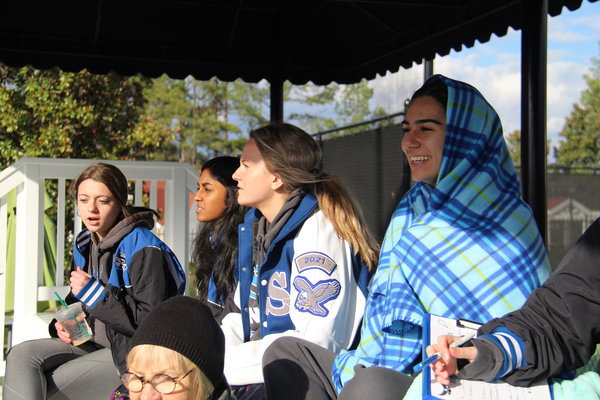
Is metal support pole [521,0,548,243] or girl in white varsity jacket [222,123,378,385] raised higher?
metal support pole [521,0,548,243]

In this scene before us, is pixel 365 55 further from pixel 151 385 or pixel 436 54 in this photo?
pixel 151 385

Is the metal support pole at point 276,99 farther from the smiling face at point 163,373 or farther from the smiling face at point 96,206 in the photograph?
the smiling face at point 163,373

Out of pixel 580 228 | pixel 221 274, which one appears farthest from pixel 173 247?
pixel 580 228

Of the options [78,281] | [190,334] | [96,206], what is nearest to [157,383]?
[190,334]

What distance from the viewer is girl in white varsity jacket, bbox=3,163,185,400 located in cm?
296

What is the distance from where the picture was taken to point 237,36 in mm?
5500

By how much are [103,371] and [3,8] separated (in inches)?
113

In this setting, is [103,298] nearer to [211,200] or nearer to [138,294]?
[138,294]

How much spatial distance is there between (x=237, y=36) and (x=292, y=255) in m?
3.34

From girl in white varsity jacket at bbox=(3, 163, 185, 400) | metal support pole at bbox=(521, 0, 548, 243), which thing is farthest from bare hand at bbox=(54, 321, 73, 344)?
metal support pole at bbox=(521, 0, 548, 243)

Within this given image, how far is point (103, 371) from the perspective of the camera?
3.09m

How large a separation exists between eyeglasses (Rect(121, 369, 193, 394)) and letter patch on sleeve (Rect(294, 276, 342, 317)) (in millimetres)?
640

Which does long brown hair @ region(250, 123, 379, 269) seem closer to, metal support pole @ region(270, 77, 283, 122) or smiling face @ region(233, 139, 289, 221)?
smiling face @ region(233, 139, 289, 221)

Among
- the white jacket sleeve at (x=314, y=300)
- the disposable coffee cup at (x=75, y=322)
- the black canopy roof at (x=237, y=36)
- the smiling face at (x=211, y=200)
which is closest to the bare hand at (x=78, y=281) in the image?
the disposable coffee cup at (x=75, y=322)
